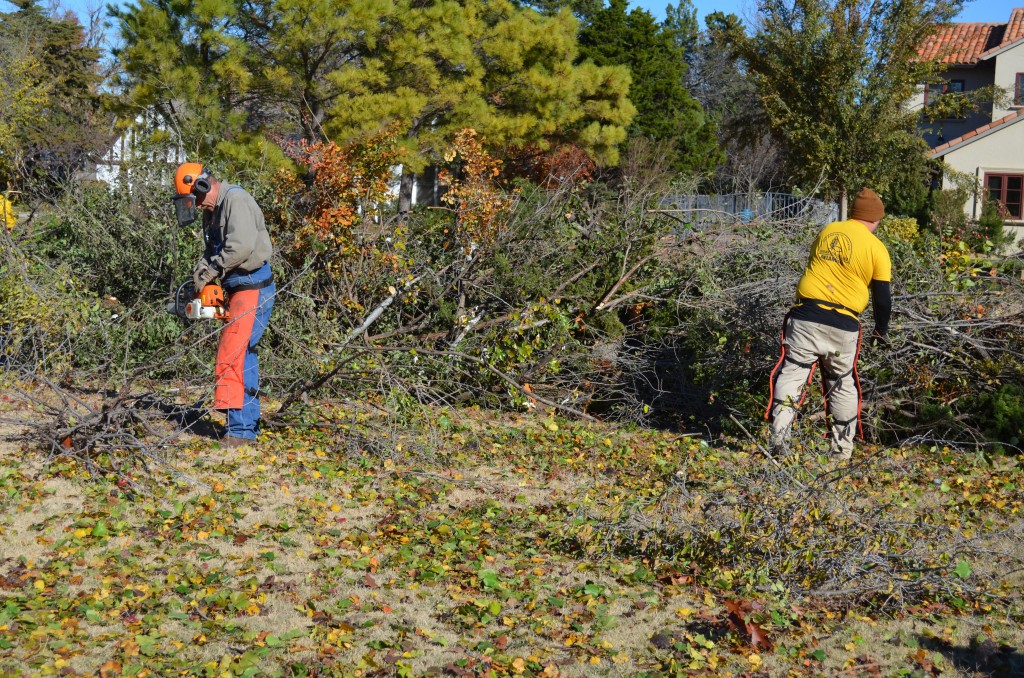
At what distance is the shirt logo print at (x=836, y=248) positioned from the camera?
20.9ft

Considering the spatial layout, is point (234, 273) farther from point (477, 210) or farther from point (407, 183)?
point (407, 183)

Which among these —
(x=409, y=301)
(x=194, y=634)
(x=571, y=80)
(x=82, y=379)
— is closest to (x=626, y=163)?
(x=571, y=80)

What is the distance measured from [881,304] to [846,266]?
31 cm

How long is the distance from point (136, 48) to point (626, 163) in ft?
33.9

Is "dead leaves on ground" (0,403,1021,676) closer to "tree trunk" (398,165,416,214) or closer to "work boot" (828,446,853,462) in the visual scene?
"work boot" (828,446,853,462)

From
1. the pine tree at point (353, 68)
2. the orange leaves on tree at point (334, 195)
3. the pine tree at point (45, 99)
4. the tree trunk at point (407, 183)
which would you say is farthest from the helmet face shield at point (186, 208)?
the pine tree at point (353, 68)

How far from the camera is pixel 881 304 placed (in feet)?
20.7

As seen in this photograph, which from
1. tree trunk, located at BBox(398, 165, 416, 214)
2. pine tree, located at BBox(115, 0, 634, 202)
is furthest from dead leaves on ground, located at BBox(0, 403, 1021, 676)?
pine tree, located at BBox(115, 0, 634, 202)

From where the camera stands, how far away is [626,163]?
71.3 ft

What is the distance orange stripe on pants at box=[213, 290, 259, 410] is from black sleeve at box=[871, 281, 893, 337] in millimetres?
3876

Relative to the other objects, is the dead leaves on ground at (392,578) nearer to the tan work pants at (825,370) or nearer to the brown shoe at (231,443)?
the brown shoe at (231,443)

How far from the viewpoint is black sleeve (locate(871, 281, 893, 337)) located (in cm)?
630

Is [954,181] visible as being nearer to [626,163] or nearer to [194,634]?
[626,163]

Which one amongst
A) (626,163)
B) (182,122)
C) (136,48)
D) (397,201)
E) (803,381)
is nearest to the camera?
(803,381)
